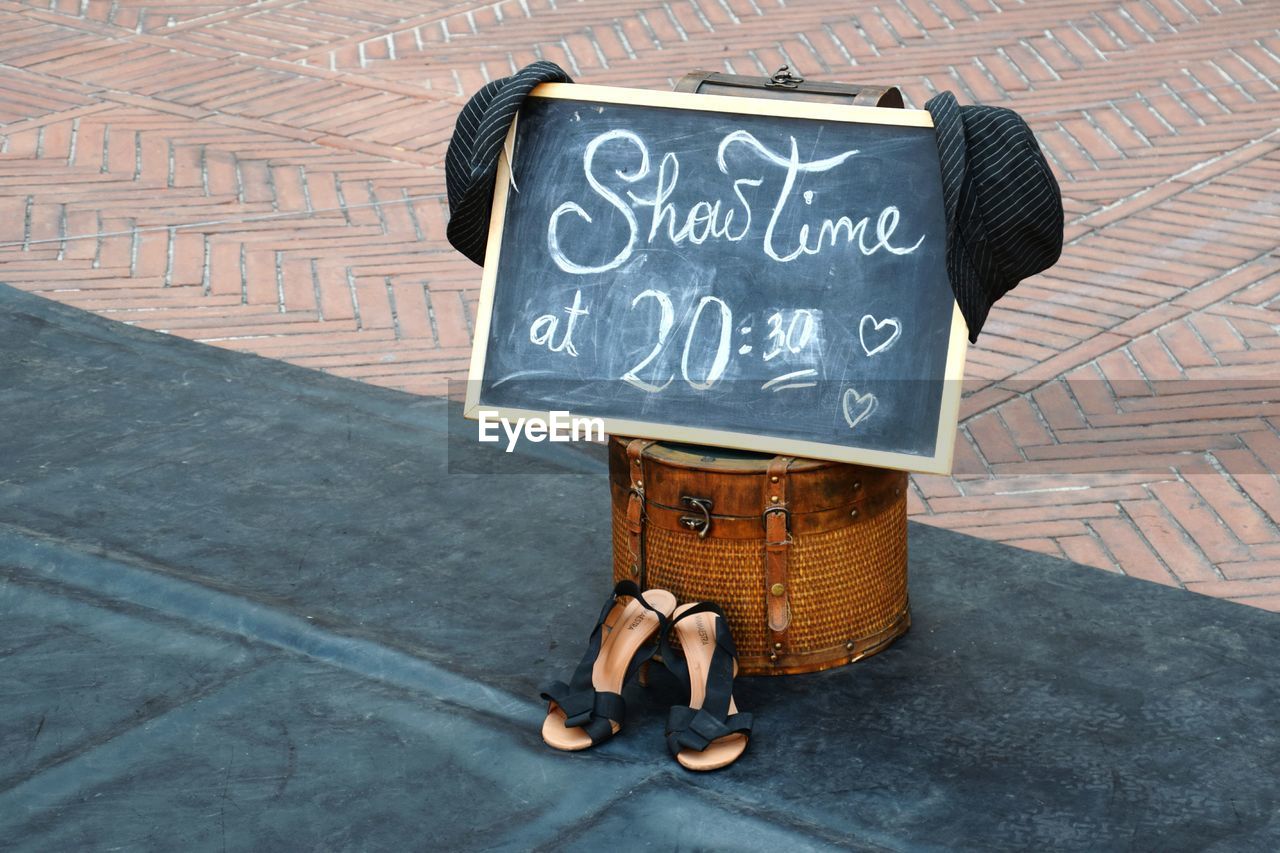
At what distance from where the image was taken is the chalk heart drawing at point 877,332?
112 inches

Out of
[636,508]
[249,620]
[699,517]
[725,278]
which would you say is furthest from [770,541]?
[249,620]

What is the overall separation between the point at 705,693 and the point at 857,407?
563 millimetres

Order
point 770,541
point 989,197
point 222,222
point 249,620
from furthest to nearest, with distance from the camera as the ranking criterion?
point 222,222 < point 249,620 < point 770,541 < point 989,197

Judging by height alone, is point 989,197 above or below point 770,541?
above

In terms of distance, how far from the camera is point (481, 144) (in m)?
2.95

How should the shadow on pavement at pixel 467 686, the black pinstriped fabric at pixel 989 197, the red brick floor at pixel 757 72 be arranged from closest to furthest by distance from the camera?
the shadow on pavement at pixel 467 686, the black pinstriped fabric at pixel 989 197, the red brick floor at pixel 757 72

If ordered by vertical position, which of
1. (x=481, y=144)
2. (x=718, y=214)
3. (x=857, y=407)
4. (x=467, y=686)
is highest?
(x=481, y=144)

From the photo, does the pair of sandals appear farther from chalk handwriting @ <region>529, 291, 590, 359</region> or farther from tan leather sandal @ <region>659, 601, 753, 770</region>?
chalk handwriting @ <region>529, 291, 590, 359</region>

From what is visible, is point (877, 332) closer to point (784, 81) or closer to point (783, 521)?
point (783, 521)

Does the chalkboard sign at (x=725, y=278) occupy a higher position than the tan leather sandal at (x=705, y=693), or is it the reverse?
the chalkboard sign at (x=725, y=278)

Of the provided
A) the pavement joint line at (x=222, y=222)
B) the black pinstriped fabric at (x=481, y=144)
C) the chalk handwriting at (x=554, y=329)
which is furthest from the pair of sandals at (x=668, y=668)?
the pavement joint line at (x=222, y=222)

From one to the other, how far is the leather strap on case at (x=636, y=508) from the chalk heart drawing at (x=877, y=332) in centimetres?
42

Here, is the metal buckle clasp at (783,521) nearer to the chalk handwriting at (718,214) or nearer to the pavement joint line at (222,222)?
the chalk handwriting at (718,214)

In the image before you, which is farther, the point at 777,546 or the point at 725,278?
the point at 725,278
